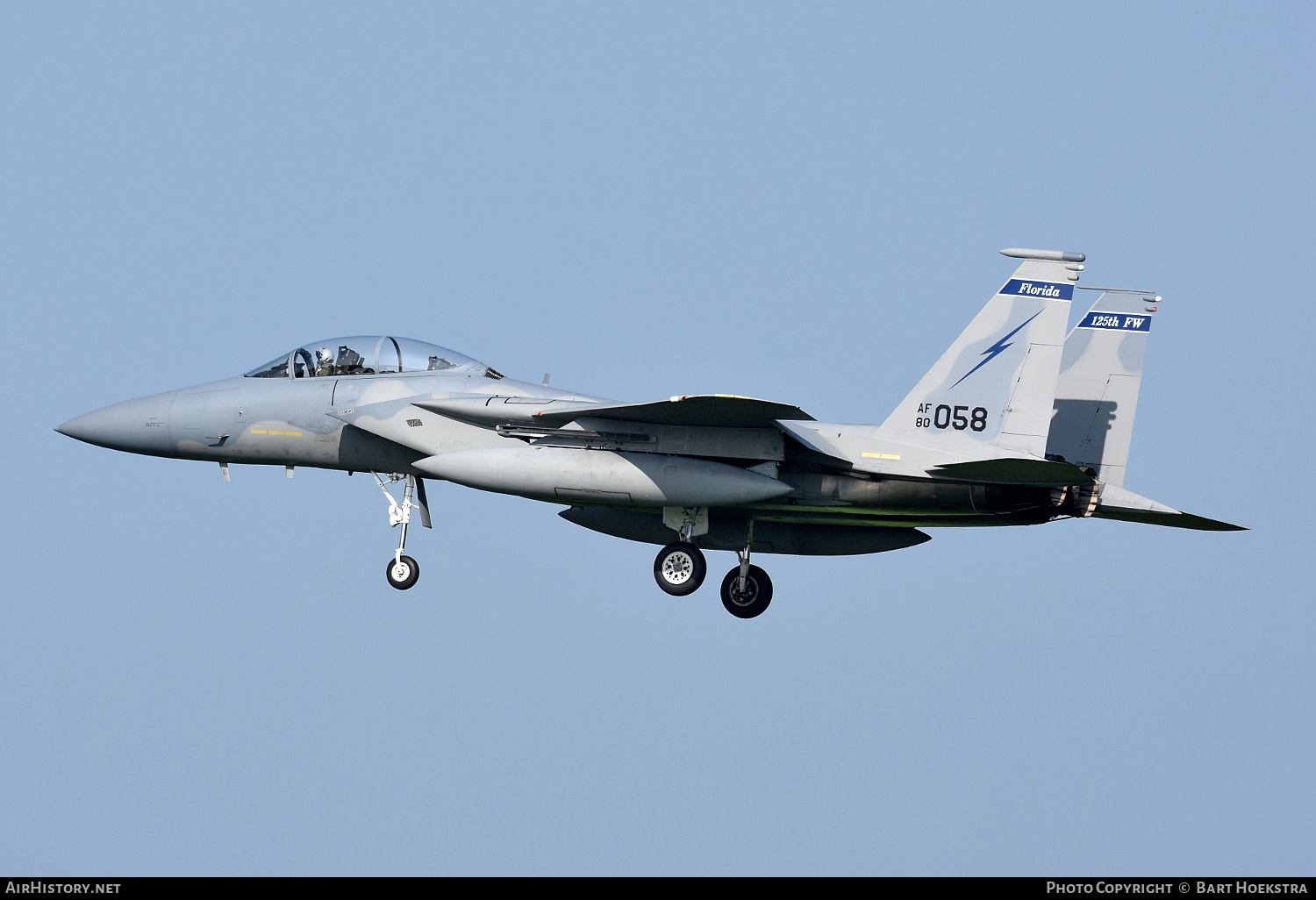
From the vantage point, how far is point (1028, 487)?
19359 millimetres

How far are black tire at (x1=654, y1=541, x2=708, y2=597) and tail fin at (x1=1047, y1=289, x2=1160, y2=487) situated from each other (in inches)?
187

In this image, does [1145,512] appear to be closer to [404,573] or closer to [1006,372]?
[1006,372]

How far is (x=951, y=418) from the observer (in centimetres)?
1956

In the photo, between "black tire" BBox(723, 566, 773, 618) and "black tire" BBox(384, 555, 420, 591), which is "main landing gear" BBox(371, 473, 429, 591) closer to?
"black tire" BBox(384, 555, 420, 591)

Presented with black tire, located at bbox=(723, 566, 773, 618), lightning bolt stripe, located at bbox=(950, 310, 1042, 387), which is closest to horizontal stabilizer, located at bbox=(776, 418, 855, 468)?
lightning bolt stripe, located at bbox=(950, 310, 1042, 387)

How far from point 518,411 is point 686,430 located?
2.16m

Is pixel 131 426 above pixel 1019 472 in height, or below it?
below

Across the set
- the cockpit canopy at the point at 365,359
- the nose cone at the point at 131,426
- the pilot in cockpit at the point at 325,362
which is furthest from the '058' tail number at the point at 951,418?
the nose cone at the point at 131,426

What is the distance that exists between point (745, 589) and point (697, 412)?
3.48 metres

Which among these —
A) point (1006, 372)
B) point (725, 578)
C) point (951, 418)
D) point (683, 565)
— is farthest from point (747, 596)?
point (1006, 372)

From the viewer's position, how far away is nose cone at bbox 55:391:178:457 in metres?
21.7

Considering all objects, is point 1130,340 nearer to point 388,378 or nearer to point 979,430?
point 979,430

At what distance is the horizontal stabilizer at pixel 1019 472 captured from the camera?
18.4 metres

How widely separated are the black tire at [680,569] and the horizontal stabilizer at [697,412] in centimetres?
187
